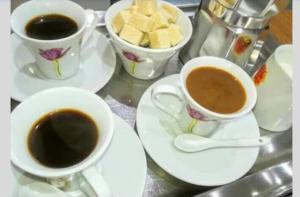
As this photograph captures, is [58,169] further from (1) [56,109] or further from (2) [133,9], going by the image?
(2) [133,9]

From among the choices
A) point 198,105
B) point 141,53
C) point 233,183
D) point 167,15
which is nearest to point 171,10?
point 167,15

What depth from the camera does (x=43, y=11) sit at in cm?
57

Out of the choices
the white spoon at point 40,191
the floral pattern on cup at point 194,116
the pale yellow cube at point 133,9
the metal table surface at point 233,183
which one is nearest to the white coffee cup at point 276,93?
the metal table surface at point 233,183

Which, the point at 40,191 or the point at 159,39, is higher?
the point at 159,39

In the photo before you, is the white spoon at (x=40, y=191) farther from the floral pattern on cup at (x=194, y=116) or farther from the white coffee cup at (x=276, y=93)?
the white coffee cup at (x=276, y=93)

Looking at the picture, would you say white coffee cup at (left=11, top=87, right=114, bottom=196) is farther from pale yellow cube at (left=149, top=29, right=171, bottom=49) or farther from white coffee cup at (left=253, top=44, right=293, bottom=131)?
white coffee cup at (left=253, top=44, right=293, bottom=131)

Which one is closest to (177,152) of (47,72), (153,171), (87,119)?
(153,171)

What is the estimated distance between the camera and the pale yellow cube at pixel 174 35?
1.82 ft

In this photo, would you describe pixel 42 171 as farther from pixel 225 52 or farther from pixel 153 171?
pixel 225 52

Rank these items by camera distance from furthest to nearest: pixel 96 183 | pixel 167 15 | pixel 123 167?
pixel 167 15
pixel 123 167
pixel 96 183

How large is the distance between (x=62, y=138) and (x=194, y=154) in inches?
8.5

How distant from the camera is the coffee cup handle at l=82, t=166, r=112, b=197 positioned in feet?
1.19

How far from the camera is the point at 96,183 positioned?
0.37 m

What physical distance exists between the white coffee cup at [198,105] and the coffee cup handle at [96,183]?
0.18 meters
